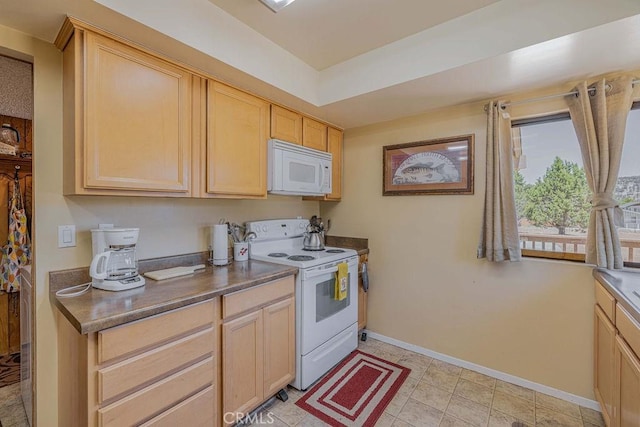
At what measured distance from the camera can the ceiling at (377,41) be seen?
1.34 m

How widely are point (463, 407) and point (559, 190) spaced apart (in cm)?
165

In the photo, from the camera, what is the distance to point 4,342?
2441 mm

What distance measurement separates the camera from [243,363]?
1650mm

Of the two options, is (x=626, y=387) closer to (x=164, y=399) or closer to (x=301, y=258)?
(x=301, y=258)

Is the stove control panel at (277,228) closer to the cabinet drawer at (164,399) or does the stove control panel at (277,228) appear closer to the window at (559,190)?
the cabinet drawer at (164,399)

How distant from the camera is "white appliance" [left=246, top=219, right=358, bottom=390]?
6.59 feet

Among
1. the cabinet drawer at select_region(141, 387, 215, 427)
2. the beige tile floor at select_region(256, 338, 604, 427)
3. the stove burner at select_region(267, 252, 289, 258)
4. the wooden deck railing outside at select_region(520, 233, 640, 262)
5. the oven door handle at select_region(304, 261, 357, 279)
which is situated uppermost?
the wooden deck railing outside at select_region(520, 233, 640, 262)

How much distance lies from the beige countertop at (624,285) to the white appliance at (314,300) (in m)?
1.61

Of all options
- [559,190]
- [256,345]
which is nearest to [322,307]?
[256,345]

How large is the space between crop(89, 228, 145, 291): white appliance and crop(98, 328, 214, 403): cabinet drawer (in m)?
0.40

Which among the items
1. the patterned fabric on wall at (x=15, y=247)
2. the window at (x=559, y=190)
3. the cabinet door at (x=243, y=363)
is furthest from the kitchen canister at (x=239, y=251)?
the window at (x=559, y=190)

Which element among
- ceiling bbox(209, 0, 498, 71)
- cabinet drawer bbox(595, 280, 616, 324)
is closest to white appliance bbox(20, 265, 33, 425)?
ceiling bbox(209, 0, 498, 71)

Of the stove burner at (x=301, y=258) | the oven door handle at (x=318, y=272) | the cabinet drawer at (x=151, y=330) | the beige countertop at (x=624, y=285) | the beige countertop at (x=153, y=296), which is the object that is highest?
the stove burner at (x=301, y=258)

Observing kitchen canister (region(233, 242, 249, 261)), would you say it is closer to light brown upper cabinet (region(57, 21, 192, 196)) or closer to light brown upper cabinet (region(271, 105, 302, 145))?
light brown upper cabinet (region(57, 21, 192, 196))
